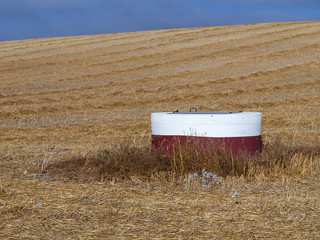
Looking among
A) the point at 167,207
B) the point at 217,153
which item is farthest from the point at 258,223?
the point at 217,153

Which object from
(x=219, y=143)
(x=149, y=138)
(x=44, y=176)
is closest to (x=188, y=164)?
(x=219, y=143)

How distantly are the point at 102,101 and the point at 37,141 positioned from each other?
629 centimetres

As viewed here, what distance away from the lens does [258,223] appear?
4492 mm

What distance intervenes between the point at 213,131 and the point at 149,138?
3.40m

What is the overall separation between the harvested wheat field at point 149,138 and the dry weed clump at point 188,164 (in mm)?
19

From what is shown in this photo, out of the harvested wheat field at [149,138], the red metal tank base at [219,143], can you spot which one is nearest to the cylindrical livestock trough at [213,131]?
the red metal tank base at [219,143]

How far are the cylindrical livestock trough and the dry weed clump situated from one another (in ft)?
0.43

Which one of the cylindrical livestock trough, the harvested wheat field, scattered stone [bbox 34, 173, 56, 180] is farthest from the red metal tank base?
scattered stone [bbox 34, 173, 56, 180]

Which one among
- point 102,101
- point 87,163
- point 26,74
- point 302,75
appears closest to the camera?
point 87,163

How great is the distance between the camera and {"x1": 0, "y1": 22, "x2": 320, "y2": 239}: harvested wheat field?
4590 millimetres

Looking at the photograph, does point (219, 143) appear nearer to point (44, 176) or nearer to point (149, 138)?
point (44, 176)

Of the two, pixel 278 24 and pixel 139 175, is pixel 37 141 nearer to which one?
pixel 139 175

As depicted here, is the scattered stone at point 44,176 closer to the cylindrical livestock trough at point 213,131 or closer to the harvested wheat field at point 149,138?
the harvested wheat field at point 149,138

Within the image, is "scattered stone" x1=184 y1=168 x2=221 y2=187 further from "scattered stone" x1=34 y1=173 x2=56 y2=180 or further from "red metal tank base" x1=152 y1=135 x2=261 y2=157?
"scattered stone" x1=34 y1=173 x2=56 y2=180
